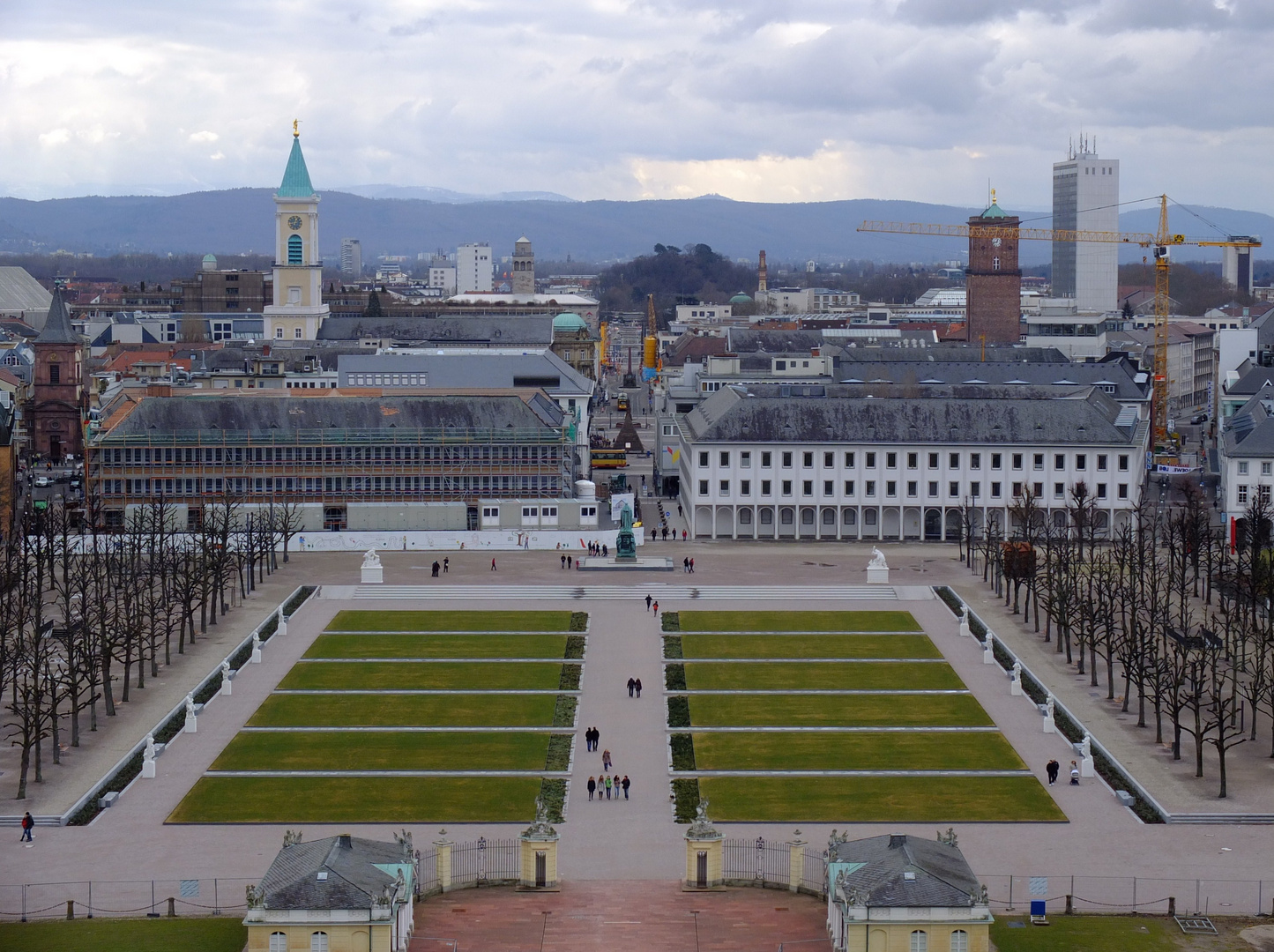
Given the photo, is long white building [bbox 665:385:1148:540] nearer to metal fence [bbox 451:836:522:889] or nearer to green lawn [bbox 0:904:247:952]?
metal fence [bbox 451:836:522:889]

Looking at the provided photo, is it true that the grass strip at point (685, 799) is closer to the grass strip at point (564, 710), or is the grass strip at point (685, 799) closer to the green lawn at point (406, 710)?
the grass strip at point (564, 710)

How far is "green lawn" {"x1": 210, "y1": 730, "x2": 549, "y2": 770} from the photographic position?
6925 cm

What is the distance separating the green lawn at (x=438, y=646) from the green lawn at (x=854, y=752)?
18.2m

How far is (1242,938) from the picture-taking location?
170 feet

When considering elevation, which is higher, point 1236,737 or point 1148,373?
point 1148,373

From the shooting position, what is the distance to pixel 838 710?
78000 millimetres

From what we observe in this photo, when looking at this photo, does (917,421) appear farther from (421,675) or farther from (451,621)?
(421,675)

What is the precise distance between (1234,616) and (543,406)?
197ft

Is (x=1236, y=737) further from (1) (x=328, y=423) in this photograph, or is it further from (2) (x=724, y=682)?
(1) (x=328, y=423)

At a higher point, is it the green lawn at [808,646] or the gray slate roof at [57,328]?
the gray slate roof at [57,328]

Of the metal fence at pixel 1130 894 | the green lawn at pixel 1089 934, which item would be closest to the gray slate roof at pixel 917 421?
the metal fence at pixel 1130 894

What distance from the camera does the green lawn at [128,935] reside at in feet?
167

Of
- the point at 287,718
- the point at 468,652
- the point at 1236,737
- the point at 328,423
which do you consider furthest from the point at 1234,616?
the point at 328,423

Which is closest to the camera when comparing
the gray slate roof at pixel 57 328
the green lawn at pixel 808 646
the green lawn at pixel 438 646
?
the green lawn at pixel 438 646
